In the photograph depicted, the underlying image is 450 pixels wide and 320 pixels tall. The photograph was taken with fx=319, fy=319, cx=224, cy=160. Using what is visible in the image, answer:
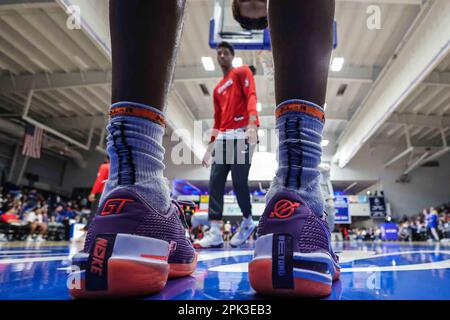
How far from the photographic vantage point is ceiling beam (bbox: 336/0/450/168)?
514 centimetres

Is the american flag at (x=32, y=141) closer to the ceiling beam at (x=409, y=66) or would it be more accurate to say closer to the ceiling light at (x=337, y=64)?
the ceiling light at (x=337, y=64)

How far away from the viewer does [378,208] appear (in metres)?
16.4

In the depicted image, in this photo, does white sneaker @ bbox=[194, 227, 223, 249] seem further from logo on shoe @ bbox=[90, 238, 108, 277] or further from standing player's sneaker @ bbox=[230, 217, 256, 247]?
logo on shoe @ bbox=[90, 238, 108, 277]

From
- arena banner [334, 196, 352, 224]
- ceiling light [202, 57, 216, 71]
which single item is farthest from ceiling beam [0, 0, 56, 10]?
A: arena banner [334, 196, 352, 224]

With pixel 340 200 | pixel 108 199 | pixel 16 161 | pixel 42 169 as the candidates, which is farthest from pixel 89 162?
pixel 108 199

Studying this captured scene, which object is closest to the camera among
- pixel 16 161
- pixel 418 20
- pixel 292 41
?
pixel 292 41

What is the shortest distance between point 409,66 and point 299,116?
724 cm

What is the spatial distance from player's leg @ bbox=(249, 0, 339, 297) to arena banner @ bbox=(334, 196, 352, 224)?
15.3 meters

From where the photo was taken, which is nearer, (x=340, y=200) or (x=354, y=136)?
(x=354, y=136)

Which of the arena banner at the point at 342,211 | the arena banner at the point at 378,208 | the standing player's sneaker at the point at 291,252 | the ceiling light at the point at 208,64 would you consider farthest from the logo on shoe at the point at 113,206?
the arena banner at the point at 378,208

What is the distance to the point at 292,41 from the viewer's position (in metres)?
0.64

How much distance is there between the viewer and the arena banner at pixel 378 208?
16.2m
